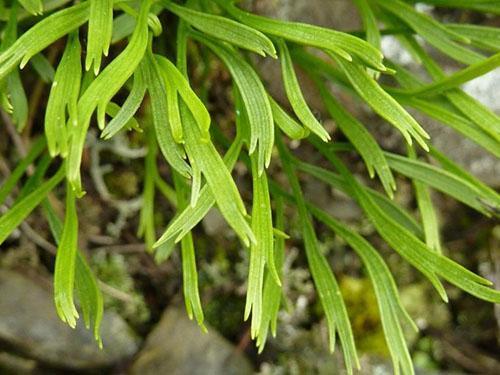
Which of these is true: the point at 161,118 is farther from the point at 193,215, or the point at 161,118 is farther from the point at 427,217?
the point at 427,217

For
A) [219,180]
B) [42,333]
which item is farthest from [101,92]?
[42,333]

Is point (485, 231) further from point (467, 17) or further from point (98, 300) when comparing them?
point (98, 300)

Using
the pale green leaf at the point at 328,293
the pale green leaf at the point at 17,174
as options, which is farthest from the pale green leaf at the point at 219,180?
the pale green leaf at the point at 17,174

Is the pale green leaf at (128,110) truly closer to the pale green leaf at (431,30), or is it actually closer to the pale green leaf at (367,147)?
the pale green leaf at (367,147)

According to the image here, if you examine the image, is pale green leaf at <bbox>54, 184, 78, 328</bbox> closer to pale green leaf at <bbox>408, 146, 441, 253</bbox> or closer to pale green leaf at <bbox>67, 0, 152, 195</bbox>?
pale green leaf at <bbox>67, 0, 152, 195</bbox>

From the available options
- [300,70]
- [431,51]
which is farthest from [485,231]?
[300,70]

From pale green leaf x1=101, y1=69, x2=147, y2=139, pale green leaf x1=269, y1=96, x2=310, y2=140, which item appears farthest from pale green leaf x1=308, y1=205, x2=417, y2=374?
pale green leaf x1=101, y1=69, x2=147, y2=139
